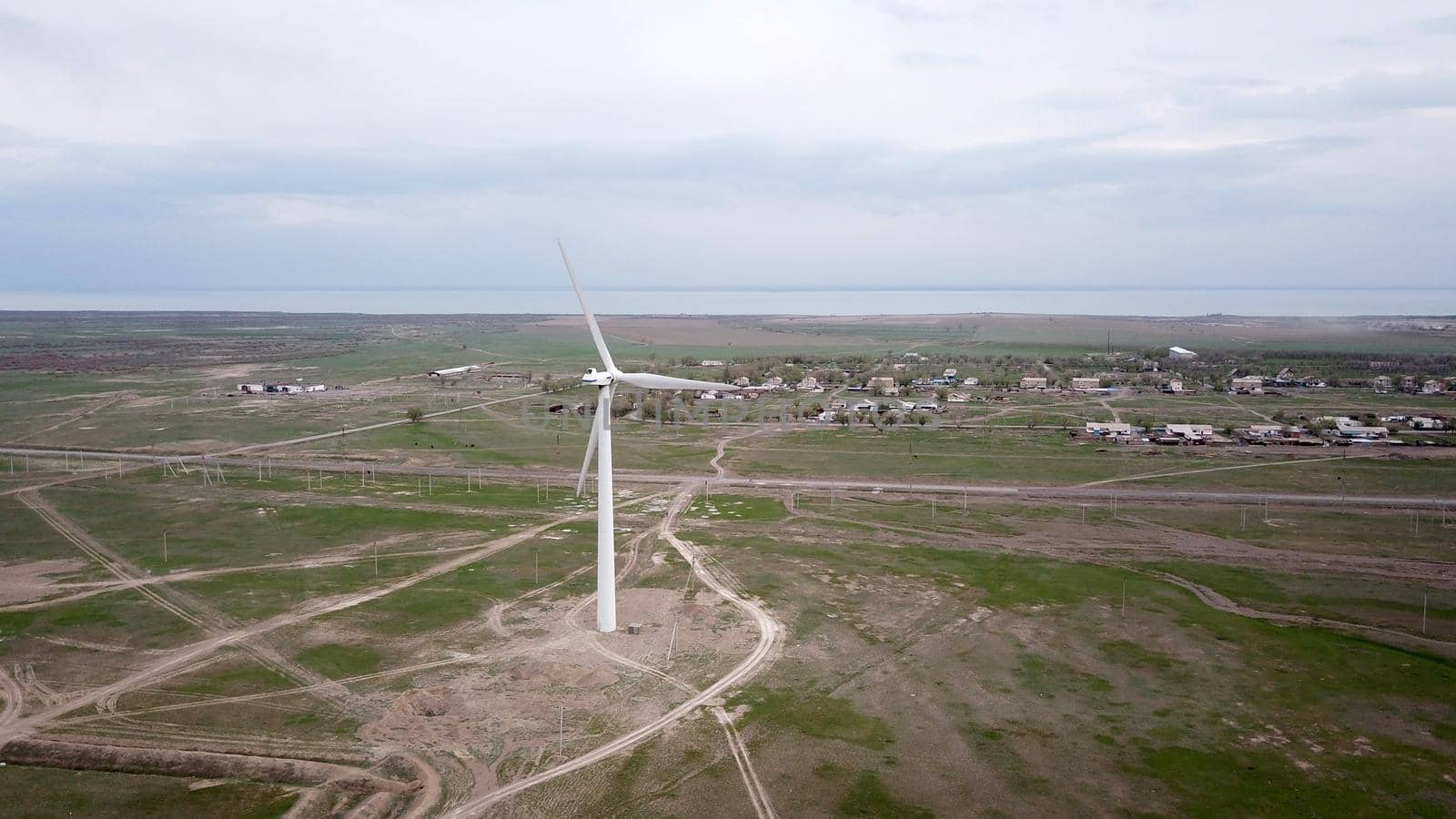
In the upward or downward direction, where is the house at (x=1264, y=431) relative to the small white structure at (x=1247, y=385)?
downward

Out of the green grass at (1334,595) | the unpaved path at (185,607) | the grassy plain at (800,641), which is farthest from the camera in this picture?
the green grass at (1334,595)

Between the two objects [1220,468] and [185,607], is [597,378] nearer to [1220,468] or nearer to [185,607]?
[185,607]

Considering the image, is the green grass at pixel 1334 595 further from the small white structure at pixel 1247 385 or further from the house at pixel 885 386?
the small white structure at pixel 1247 385

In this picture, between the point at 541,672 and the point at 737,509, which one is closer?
the point at 541,672

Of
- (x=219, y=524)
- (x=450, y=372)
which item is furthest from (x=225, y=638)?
(x=450, y=372)

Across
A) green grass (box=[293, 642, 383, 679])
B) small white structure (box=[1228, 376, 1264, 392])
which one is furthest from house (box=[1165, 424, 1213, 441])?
green grass (box=[293, 642, 383, 679])

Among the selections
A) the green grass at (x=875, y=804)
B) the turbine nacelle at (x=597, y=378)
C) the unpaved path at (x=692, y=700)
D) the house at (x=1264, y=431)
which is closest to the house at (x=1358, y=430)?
the house at (x=1264, y=431)

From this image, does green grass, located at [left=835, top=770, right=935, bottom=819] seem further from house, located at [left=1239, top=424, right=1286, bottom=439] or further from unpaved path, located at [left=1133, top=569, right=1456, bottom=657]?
house, located at [left=1239, top=424, right=1286, bottom=439]

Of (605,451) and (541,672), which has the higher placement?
(605,451)
